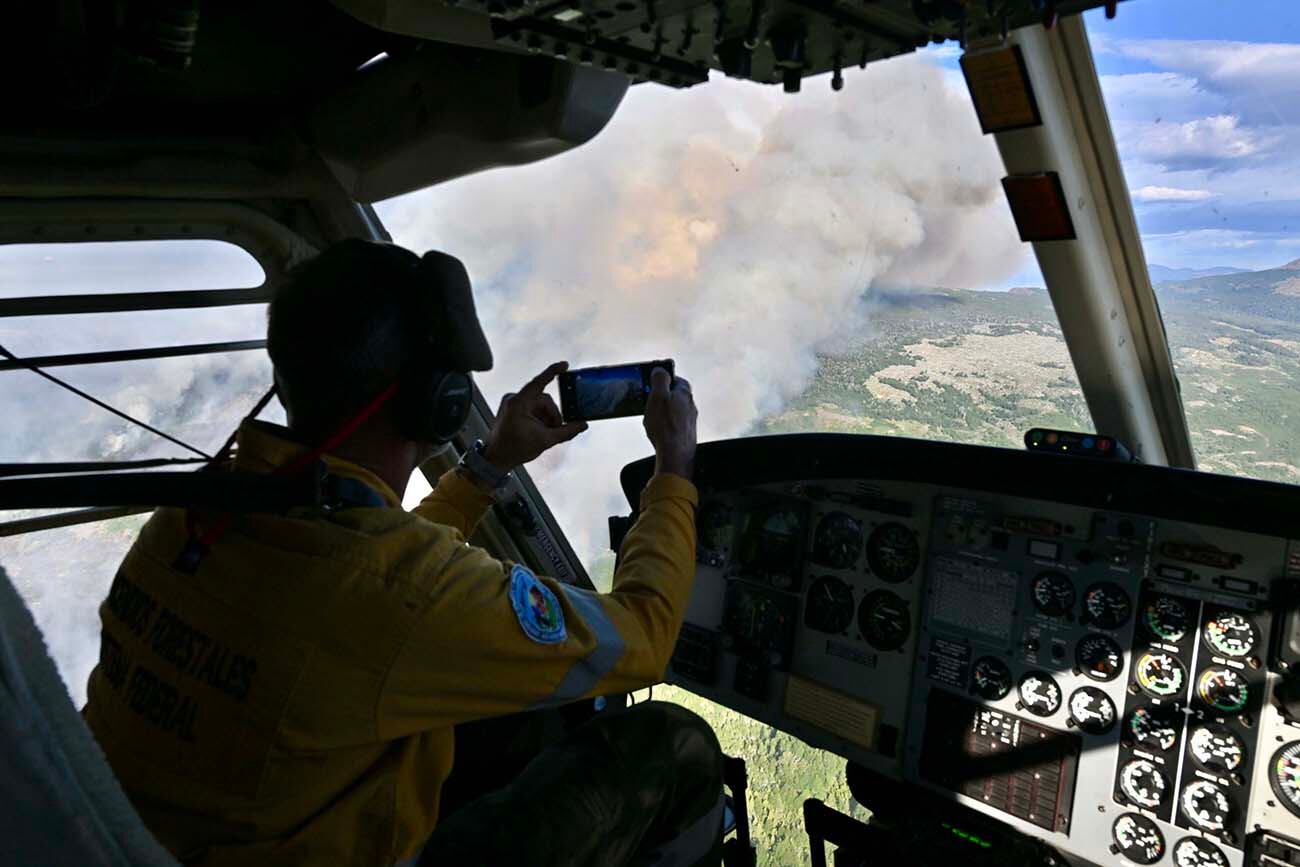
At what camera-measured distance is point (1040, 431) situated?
199 cm

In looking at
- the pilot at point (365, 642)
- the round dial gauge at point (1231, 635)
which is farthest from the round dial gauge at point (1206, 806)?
the pilot at point (365, 642)

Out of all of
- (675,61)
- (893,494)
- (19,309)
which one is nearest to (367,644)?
(675,61)

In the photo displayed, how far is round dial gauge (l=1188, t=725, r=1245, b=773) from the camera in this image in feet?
6.20

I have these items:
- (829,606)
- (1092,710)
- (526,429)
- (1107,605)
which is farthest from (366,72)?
(1092,710)

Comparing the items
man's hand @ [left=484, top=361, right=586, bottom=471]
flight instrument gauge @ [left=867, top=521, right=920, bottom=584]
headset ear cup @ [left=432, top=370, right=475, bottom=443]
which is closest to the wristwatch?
man's hand @ [left=484, top=361, right=586, bottom=471]

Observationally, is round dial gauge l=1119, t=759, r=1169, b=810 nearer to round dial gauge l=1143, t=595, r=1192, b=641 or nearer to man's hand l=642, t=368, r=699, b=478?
round dial gauge l=1143, t=595, r=1192, b=641

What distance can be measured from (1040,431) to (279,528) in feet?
5.09

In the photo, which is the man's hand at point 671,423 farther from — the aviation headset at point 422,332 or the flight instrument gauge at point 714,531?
the flight instrument gauge at point 714,531

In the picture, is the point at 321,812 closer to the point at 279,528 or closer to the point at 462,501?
the point at 279,528

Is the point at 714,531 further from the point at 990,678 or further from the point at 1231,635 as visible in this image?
the point at 1231,635

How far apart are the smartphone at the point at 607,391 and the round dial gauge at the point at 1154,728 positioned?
1.28 metres

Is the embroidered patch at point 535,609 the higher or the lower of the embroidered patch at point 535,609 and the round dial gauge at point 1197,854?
the higher

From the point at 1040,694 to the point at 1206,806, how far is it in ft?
1.22

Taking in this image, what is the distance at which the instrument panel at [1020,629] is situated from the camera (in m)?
1.87
